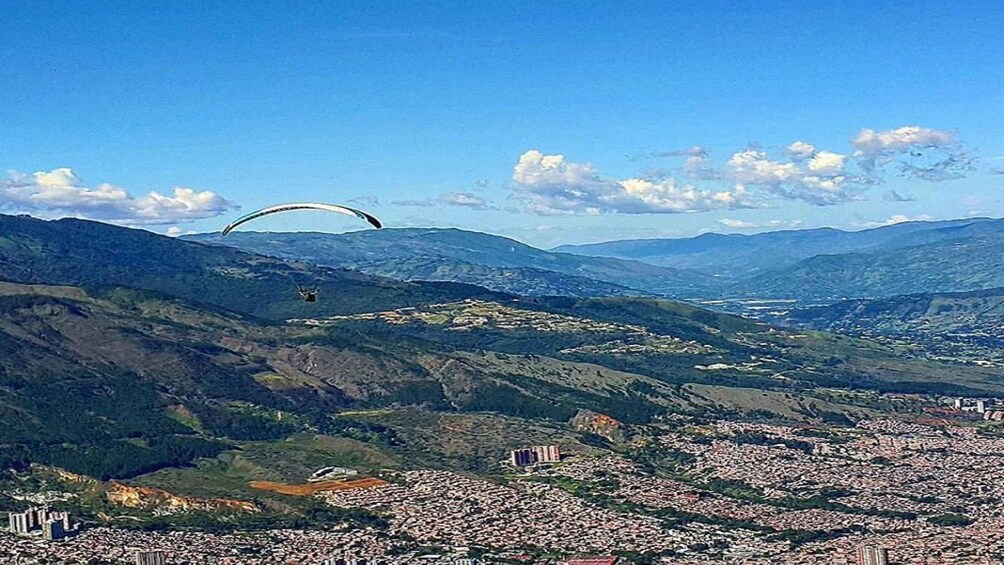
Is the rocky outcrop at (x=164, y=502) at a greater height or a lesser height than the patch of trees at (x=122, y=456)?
lesser

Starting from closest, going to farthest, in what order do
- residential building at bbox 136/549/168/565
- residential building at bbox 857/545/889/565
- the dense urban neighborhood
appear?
residential building at bbox 857/545/889/565
residential building at bbox 136/549/168/565
the dense urban neighborhood

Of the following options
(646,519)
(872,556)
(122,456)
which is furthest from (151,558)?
(122,456)

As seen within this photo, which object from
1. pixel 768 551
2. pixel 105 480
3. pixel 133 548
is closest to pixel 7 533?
pixel 133 548

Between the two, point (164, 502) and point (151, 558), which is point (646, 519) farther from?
point (164, 502)

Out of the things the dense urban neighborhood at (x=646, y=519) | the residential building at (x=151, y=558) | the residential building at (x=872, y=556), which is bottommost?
the dense urban neighborhood at (x=646, y=519)

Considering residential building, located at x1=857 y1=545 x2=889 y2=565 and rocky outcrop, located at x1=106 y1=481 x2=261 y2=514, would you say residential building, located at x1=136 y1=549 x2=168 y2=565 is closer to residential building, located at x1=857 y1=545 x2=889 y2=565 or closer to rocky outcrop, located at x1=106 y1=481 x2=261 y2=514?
rocky outcrop, located at x1=106 y1=481 x2=261 y2=514

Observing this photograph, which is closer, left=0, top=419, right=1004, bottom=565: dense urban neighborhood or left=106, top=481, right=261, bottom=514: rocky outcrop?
left=0, top=419, right=1004, bottom=565: dense urban neighborhood

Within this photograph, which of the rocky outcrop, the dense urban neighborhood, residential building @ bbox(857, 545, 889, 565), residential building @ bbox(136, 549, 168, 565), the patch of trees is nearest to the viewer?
residential building @ bbox(857, 545, 889, 565)

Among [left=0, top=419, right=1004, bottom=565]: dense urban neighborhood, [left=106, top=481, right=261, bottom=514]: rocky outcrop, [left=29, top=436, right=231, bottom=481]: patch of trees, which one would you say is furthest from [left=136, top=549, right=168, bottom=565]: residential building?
[left=29, top=436, right=231, bottom=481]: patch of trees

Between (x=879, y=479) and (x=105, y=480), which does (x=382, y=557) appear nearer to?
(x=105, y=480)

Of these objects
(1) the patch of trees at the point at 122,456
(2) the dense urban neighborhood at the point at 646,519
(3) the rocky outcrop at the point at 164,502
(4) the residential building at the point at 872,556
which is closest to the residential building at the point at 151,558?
(2) the dense urban neighborhood at the point at 646,519

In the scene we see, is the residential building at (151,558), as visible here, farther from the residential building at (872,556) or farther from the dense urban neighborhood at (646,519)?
the residential building at (872,556)
